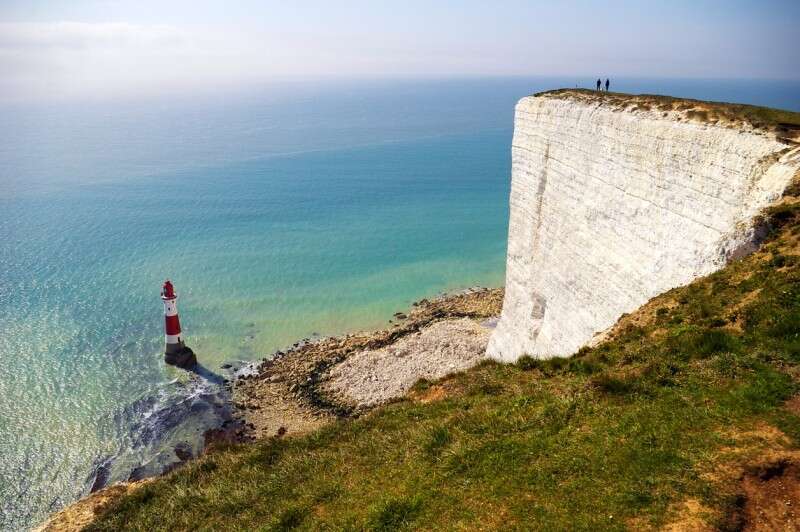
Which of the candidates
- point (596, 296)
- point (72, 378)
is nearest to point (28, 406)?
point (72, 378)

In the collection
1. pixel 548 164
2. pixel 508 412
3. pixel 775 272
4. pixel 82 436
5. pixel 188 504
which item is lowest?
Answer: pixel 82 436

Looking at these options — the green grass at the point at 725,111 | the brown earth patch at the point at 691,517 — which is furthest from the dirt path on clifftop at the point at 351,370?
the brown earth patch at the point at 691,517

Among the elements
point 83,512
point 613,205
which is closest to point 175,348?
point 83,512

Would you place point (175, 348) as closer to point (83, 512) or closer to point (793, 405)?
point (83, 512)

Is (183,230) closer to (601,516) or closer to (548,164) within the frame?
(548,164)

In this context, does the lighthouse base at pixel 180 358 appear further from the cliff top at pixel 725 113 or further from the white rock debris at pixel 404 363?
the cliff top at pixel 725 113
